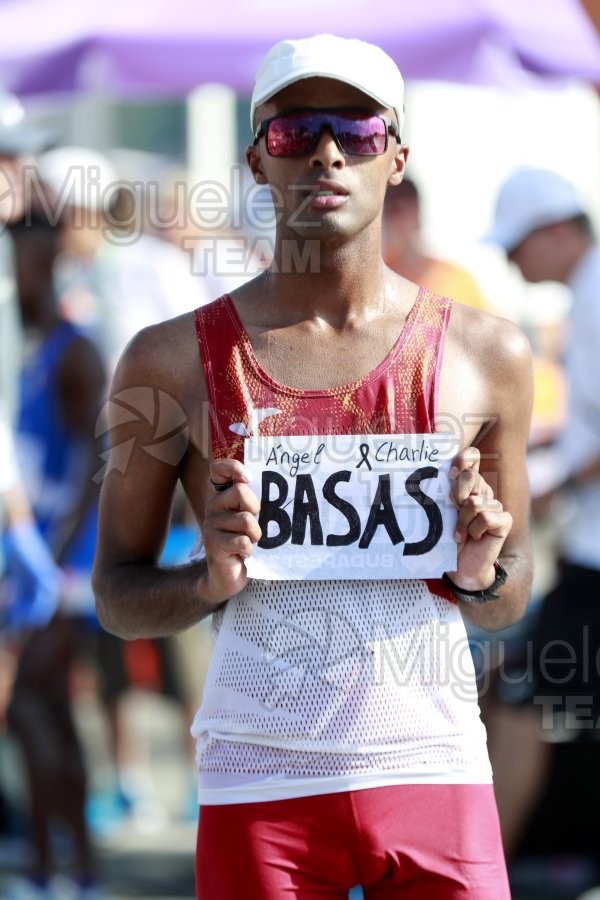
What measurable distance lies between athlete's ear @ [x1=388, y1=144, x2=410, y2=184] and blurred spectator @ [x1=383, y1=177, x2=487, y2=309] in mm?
3288

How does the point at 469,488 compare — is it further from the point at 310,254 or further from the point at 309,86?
the point at 309,86

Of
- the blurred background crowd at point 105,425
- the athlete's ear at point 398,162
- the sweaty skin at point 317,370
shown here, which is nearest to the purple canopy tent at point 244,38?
the blurred background crowd at point 105,425

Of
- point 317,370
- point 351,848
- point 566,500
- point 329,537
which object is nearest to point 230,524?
point 329,537

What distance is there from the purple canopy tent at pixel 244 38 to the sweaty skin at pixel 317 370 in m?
2.91

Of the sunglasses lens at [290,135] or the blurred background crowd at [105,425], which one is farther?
the blurred background crowd at [105,425]

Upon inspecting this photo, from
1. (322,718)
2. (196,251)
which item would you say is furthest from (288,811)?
(196,251)

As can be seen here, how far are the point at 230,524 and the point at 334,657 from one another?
0.92 ft

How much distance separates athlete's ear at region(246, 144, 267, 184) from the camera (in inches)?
104

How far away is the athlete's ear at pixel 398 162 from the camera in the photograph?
2641mm

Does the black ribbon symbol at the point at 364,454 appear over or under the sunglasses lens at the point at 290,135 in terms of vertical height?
under

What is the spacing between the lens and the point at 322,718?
2434mm

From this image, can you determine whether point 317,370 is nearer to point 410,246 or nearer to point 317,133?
point 317,133

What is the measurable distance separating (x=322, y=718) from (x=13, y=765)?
4.29 meters

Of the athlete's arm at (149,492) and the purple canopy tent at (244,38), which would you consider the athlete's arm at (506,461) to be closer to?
the athlete's arm at (149,492)
